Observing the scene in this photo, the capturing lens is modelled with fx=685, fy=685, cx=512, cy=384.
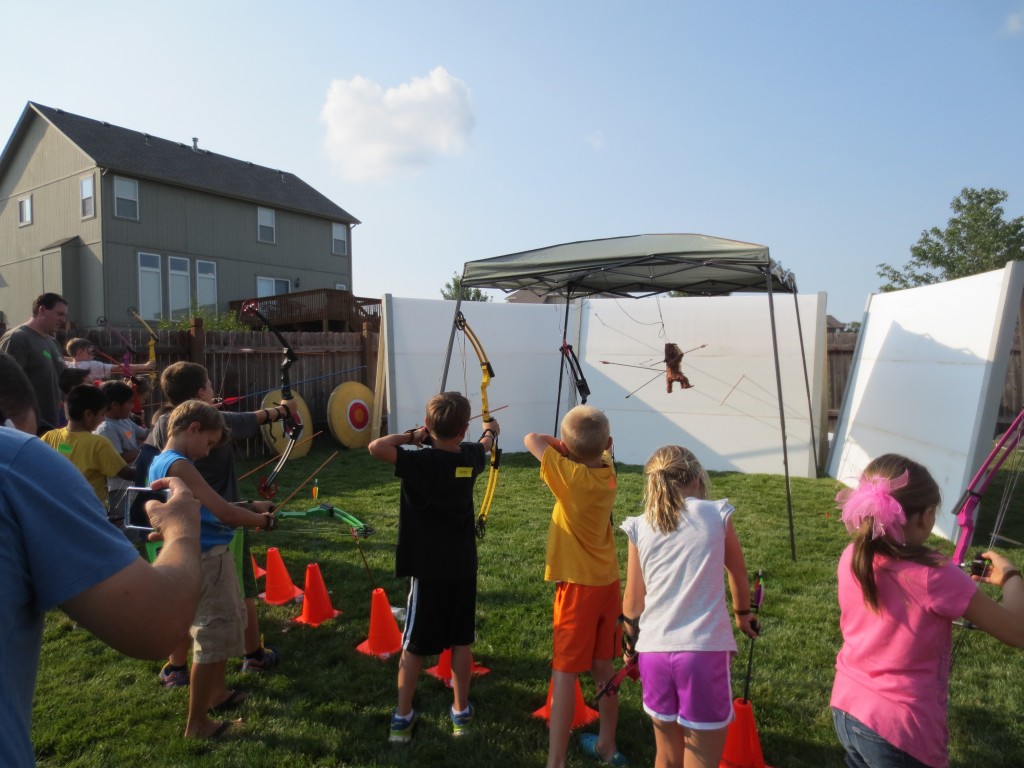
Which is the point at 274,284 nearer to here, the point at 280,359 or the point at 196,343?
the point at 280,359

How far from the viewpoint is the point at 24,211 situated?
21062 millimetres

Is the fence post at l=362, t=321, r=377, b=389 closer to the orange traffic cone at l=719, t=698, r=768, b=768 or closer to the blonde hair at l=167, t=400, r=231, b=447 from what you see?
the blonde hair at l=167, t=400, r=231, b=447

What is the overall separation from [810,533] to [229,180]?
838 inches

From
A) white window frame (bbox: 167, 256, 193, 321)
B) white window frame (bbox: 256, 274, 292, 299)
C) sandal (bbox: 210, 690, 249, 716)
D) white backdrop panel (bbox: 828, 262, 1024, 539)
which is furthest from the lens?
white window frame (bbox: 256, 274, 292, 299)

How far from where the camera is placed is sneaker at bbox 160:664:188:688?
11.0 ft

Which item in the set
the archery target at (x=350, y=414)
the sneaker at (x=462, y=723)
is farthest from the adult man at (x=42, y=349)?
the archery target at (x=350, y=414)

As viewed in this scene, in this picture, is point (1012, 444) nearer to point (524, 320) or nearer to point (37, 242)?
point (524, 320)

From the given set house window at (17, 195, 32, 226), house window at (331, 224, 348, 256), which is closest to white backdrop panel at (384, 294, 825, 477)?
house window at (331, 224, 348, 256)

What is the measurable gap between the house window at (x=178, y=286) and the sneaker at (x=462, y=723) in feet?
63.7

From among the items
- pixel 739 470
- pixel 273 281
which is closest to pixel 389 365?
pixel 739 470

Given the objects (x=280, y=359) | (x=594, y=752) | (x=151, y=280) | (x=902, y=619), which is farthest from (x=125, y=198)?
(x=902, y=619)

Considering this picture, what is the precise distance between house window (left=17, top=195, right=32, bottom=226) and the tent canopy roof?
20.4m

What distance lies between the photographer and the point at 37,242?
20.3 metres

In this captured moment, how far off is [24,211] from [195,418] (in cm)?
2360
